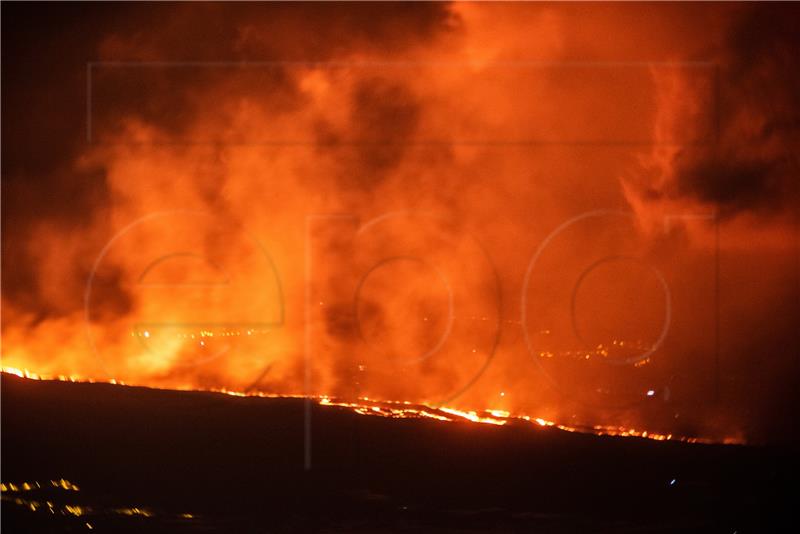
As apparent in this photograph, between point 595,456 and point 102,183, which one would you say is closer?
point 595,456

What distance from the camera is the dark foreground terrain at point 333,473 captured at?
5781 millimetres

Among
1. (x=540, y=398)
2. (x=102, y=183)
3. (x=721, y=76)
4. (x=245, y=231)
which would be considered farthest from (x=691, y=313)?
(x=102, y=183)

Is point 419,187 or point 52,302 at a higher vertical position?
point 419,187

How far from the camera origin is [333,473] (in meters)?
6.34

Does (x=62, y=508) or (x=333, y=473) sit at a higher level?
(x=333, y=473)

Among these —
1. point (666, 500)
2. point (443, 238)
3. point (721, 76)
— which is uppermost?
point (721, 76)

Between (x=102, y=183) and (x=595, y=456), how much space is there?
16.1ft

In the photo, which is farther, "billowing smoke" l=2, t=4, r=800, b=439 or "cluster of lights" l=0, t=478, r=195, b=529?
"billowing smoke" l=2, t=4, r=800, b=439

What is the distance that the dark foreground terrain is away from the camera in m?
5.78

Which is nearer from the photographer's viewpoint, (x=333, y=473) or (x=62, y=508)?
(x=62, y=508)

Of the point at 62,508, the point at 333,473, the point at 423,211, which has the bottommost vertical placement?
the point at 62,508

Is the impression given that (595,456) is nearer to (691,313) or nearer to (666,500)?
(666,500)

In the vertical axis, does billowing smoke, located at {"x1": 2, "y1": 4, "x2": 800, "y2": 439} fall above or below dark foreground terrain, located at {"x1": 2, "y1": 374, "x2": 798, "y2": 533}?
above

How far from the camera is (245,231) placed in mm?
8344
